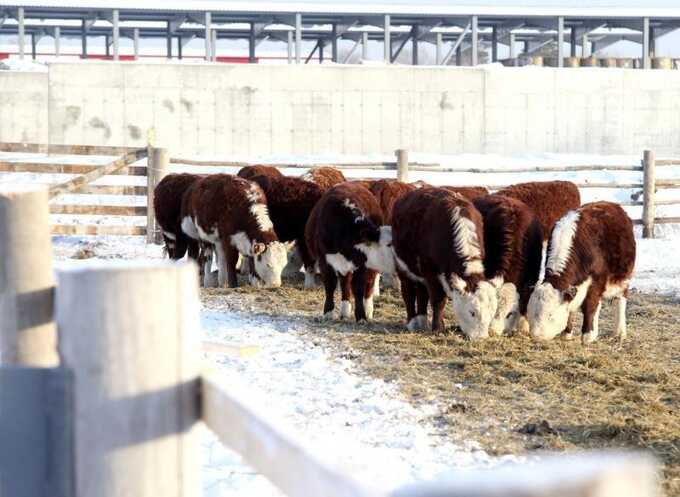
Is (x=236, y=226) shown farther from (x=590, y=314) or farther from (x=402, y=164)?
(x=402, y=164)

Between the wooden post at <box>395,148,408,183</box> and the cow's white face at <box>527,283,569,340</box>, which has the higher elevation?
the wooden post at <box>395,148,408,183</box>

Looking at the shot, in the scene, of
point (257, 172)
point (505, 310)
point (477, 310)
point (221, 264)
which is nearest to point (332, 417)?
point (477, 310)

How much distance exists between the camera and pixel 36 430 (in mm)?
2496

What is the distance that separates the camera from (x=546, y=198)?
1400 cm

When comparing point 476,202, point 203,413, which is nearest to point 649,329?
point 476,202

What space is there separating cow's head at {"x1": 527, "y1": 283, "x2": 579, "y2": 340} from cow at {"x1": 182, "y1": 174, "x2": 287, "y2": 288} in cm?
477

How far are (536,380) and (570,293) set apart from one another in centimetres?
234

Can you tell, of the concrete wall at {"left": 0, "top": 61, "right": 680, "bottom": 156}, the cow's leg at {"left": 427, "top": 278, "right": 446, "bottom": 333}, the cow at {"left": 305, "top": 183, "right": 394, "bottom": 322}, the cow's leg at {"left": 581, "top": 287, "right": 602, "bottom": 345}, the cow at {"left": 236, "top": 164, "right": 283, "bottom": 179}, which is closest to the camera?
the cow's leg at {"left": 581, "top": 287, "right": 602, "bottom": 345}

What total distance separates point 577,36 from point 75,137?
2009 cm

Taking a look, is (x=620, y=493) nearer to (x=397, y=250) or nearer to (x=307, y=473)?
(x=307, y=473)

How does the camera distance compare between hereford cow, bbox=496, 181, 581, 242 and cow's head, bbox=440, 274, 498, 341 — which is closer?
cow's head, bbox=440, 274, 498, 341

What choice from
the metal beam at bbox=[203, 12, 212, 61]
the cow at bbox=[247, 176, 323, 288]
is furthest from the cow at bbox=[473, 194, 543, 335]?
the metal beam at bbox=[203, 12, 212, 61]

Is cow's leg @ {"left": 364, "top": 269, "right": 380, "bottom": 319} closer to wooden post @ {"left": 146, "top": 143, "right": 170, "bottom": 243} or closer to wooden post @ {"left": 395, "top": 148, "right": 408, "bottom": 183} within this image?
A: wooden post @ {"left": 146, "top": 143, "right": 170, "bottom": 243}

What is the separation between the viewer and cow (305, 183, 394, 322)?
12227 mm
